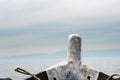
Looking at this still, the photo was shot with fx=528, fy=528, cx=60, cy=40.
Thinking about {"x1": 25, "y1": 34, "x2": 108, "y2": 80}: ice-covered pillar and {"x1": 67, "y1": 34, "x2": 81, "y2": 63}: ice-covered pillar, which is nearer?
{"x1": 25, "y1": 34, "x2": 108, "y2": 80}: ice-covered pillar

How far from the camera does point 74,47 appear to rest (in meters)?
23.6

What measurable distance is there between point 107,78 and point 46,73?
2.80 metres

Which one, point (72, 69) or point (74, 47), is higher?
point (74, 47)

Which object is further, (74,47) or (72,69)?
(74,47)

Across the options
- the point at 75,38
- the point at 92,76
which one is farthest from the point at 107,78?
the point at 75,38

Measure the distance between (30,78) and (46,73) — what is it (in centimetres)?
78

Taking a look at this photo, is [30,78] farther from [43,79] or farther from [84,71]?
[84,71]

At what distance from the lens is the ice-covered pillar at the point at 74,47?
23547mm

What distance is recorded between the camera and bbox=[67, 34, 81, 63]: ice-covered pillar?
23547mm

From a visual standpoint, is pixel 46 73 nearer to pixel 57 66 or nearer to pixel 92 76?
pixel 57 66

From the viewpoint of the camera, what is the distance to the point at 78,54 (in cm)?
2367

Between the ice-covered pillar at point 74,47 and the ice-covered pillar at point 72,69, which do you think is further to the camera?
the ice-covered pillar at point 74,47

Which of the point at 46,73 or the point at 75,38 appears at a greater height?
the point at 75,38

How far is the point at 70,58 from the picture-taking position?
77.3 ft
